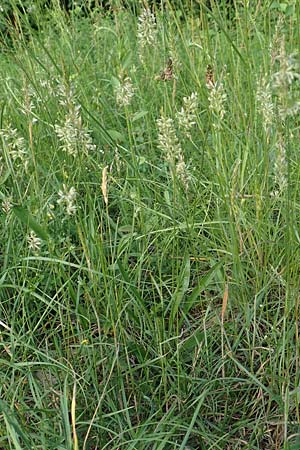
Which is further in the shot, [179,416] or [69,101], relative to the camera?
[179,416]

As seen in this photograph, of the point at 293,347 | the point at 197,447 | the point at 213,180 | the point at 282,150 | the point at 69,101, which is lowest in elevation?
the point at 197,447

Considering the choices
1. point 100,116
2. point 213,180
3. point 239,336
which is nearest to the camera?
point 239,336

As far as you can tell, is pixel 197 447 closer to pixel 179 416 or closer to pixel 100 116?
pixel 179 416

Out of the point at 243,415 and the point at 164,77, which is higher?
the point at 164,77

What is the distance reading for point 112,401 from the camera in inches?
56.2

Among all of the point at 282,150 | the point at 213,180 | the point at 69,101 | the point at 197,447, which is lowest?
the point at 197,447

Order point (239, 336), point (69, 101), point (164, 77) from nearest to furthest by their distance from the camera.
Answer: point (69, 101)
point (239, 336)
point (164, 77)

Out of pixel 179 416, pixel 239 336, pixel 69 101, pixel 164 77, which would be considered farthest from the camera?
pixel 164 77

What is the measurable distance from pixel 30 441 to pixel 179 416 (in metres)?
0.30

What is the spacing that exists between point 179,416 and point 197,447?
0.27 feet

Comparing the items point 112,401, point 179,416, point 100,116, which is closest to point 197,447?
point 179,416

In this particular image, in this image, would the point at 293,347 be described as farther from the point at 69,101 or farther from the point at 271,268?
the point at 69,101

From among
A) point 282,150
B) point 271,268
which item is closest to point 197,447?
point 271,268

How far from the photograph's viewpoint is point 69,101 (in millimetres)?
1259
